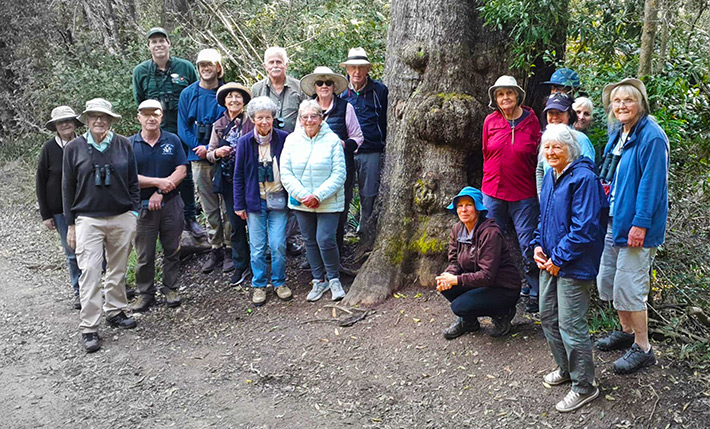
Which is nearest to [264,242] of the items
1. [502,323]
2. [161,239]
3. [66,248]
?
[161,239]

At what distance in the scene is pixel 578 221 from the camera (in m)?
3.93

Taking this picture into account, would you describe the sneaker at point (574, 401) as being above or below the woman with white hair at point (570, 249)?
below

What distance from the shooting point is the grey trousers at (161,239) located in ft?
21.6

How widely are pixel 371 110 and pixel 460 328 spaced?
8.65ft

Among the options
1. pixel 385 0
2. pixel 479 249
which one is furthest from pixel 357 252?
pixel 385 0

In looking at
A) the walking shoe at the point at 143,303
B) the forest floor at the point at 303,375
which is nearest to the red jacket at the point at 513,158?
the forest floor at the point at 303,375

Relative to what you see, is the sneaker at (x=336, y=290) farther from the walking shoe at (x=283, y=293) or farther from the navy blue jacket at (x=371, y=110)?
the navy blue jacket at (x=371, y=110)

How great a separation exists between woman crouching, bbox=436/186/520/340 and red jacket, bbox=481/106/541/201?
2.09 feet

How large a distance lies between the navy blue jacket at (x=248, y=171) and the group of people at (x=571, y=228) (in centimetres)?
226

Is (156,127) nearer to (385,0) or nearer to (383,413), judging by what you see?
(383,413)

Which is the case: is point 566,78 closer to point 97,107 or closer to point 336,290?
point 336,290

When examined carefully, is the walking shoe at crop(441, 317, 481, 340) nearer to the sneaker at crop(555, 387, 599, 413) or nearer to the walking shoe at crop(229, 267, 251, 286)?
the sneaker at crop(555, 387, 599, 413)

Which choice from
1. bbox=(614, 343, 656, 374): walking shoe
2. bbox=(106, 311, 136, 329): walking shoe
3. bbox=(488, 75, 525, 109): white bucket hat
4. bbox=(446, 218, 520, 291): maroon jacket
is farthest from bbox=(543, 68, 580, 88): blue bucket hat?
bbox=(106, 311, 136, 329): walking shoe

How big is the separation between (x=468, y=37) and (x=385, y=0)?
587cm
